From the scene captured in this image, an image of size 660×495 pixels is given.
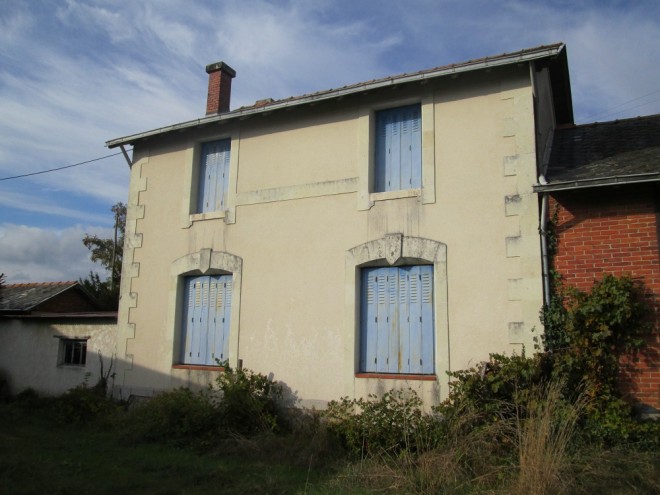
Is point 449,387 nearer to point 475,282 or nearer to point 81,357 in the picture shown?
point 475,282

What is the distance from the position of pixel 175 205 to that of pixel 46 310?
555 centimetres

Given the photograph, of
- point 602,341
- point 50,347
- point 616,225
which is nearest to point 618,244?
point 616,225

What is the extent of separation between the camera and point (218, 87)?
1049 centimetres

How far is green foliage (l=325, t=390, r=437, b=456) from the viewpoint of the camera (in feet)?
21.3

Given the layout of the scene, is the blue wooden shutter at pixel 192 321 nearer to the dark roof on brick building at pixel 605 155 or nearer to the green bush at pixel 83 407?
the green bush at pixel 83 407

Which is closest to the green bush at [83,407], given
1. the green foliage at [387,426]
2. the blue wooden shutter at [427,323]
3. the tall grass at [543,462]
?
the green foliage at [387,426]

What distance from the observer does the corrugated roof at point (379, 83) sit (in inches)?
275

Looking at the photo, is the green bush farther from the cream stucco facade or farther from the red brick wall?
the red brick wall

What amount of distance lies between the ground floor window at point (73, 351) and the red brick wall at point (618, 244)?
8.82 meters

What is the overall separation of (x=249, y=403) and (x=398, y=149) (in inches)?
167

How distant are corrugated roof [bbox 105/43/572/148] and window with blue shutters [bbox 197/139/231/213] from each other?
55 cm

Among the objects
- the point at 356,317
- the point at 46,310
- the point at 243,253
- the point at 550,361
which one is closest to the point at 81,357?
the point at 46,310

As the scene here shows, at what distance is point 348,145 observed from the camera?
837cm

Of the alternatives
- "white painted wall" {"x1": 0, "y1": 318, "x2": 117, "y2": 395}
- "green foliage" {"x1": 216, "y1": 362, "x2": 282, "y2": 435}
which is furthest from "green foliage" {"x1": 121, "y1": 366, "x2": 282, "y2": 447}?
"white painted wall" {"x1": 0, "y1": 318, "x2": 117, "y2": 395}
